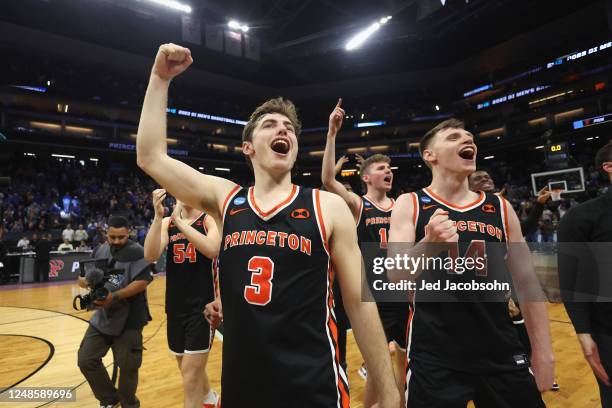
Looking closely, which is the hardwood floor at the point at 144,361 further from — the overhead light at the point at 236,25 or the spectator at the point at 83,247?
the overhead light at the point at 236,25

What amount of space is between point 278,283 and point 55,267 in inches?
605

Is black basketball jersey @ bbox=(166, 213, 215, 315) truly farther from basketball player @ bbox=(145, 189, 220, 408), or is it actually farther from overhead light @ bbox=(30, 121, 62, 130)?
overhead light @ bbox=(30, 121, 62, 130)

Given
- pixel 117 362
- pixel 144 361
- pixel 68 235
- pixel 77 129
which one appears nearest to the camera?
pixel 117 362

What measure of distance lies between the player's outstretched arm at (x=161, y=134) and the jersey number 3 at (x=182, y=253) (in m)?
1.99

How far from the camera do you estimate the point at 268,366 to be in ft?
5.37

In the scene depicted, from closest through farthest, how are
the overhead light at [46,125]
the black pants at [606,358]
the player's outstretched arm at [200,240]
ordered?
the black pants at [606,358] → the player's outstretched arm at [200,240] → the overhead light at [46,125]

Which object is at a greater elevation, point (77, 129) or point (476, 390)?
point (77, 129)

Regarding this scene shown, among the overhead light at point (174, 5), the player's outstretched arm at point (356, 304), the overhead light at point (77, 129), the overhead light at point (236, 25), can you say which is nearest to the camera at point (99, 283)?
the player's outstretched arm at point (356, 304)

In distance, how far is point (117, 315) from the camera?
3.77m

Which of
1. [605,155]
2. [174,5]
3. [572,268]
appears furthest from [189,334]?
[174,5]

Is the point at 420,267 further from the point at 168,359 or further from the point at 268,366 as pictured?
the point at 168,359

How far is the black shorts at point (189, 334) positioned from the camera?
11.6ft

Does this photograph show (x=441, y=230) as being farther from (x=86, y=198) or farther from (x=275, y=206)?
(x=86, y=198)

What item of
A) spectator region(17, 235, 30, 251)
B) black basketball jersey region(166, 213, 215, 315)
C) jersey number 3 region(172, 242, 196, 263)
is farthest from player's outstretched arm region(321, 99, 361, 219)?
spectator region(17, 235, 30, 251)
